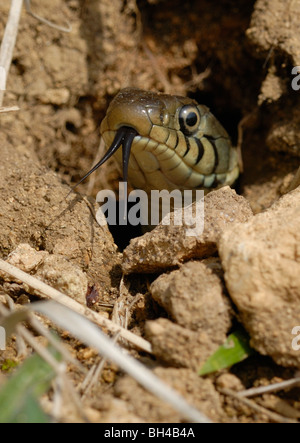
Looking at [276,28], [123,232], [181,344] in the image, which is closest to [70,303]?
[181,344]

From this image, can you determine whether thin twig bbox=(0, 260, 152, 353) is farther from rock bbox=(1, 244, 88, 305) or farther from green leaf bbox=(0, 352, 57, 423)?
green leaf bbox=(0, 352, 57, 423)

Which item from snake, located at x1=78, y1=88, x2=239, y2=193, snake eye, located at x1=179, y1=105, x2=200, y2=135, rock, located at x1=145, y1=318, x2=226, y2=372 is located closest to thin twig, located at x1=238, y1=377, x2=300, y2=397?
rock, located at x1=145, y1=318, x2=226, y2=372

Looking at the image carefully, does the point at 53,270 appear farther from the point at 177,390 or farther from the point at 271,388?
the point at 271,388

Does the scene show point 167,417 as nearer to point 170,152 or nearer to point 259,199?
point 170,152

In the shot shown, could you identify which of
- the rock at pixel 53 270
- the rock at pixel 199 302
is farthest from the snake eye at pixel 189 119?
the rock at pixel 199 302

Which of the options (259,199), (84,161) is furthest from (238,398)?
(84,161)

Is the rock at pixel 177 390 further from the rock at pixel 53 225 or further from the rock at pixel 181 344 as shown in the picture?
the rock at pixel 53 225
